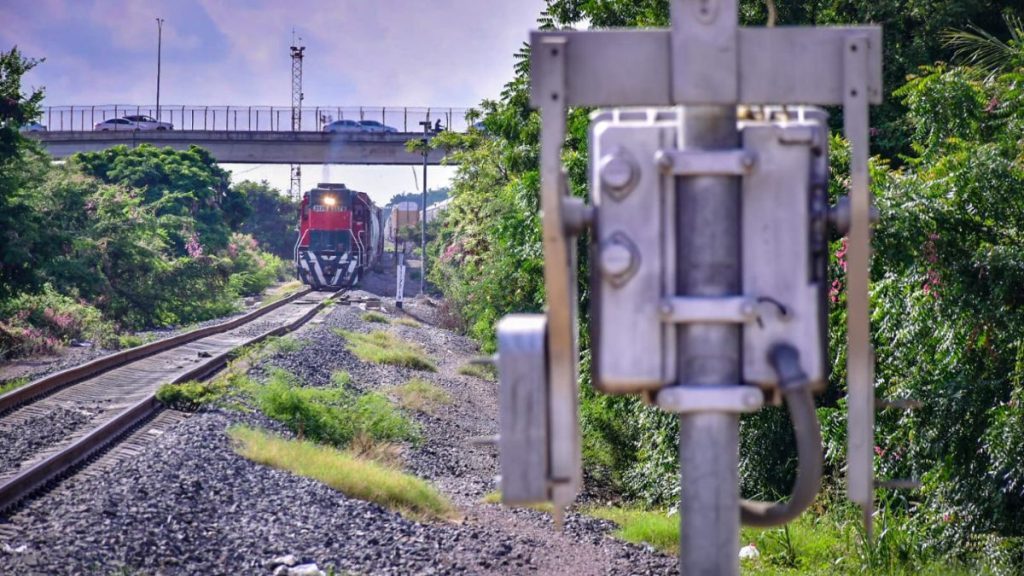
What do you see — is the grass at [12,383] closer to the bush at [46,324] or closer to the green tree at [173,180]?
the bush at [46,324]

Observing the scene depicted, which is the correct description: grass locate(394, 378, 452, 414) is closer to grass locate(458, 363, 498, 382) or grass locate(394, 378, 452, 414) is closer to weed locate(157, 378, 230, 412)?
weed locate(157, 378, 230, 412)

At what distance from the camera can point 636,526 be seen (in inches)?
350

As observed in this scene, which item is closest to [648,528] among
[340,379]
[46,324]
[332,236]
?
[340,379]

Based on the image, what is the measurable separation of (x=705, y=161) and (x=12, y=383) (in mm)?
14291

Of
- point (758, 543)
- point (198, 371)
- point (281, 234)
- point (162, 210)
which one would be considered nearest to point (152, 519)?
point (758, 543)

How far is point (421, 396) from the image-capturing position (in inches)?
645

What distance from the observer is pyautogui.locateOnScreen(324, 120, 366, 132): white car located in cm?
5525

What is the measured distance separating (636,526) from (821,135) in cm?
701

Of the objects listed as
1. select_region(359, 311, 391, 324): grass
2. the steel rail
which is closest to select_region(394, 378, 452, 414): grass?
the steel rail

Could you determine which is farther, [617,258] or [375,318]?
[375,318]

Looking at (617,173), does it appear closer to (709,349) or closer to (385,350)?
(709,349)

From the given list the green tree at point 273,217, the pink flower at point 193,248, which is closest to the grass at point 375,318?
the pink flower at point 193,248

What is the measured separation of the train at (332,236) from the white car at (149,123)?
16843 millimetres

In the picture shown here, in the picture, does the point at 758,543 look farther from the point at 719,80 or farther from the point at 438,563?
the point at 719,80
